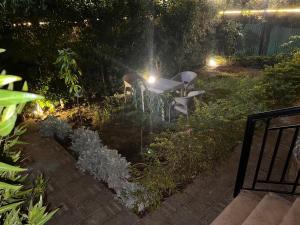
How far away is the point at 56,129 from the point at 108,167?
2.41m

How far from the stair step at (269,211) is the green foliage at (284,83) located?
3.65 m

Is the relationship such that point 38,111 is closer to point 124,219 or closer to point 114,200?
point 114,200

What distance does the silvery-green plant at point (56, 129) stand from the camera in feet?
20.6

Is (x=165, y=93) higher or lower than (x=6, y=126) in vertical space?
lower

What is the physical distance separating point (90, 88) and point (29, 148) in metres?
3.15

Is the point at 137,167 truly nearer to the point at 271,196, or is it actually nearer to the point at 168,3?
the point at 271,196

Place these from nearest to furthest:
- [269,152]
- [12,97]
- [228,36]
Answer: [12,97], [269,152], [228,36]

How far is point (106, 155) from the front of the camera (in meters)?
4.82

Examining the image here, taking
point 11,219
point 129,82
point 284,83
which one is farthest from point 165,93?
point 11,219

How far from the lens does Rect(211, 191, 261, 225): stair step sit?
3248mm

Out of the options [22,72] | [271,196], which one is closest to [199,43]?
[22,72]

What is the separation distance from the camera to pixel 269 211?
3.21 m

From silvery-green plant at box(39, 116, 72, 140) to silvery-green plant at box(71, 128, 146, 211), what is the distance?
82cm

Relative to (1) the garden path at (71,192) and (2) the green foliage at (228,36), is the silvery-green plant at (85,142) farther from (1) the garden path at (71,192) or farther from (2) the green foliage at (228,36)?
(2) the green foliage at (228,36)
